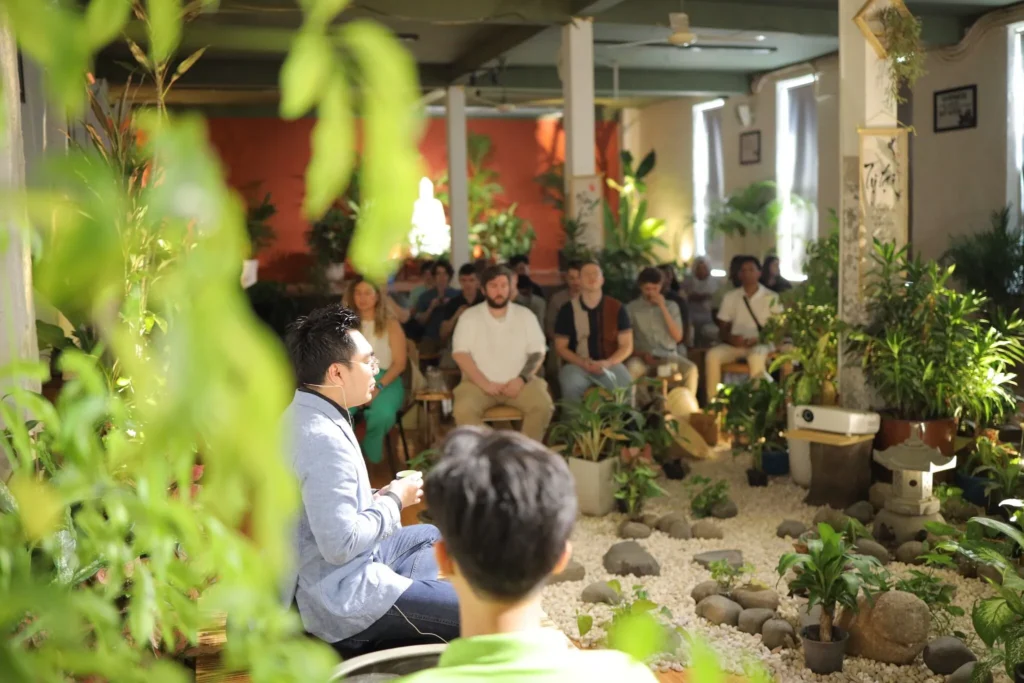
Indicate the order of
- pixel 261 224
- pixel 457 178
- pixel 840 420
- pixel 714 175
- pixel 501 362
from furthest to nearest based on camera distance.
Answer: pixel 261 224 < pixel 714 175 < pixel 457 178 < pixel 501 362 < pixel 840 420

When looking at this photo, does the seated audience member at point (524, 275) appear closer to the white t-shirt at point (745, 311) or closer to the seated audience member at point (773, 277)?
the white t-shirt at point (745, 311)

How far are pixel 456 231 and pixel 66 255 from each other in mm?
11438

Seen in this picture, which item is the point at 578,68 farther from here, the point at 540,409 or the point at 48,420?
the point at 48,420

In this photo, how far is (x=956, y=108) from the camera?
934 centimetres

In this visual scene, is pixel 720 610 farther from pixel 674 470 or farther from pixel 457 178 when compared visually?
pixel 457 178

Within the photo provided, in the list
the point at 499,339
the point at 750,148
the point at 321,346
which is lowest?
the point at 499,339

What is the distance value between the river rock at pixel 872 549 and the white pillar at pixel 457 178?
762 centimetres

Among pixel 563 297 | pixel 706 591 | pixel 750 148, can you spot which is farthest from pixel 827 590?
pixel 750 148

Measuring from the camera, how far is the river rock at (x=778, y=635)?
12.3 ft

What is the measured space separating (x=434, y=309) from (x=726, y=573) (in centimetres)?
386

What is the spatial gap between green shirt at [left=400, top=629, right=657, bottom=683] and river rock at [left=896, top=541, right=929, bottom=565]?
369cm

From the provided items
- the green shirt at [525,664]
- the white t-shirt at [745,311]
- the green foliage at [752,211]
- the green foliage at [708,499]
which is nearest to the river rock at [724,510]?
the green foliage at [708,499]

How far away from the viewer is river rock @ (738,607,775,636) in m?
3.89

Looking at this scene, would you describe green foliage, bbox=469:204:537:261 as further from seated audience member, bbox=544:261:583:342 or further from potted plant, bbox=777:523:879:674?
potted plant, bbox=777:523:879:674
